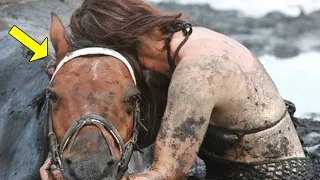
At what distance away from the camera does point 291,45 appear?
28.2ft

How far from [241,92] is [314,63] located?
16.2 feet

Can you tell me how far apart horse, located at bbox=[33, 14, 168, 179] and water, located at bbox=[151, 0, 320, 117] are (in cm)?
329

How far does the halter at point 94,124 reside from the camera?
2.71 meters

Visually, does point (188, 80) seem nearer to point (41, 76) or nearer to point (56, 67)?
point (56, 67)

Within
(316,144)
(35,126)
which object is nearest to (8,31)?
(35,126)

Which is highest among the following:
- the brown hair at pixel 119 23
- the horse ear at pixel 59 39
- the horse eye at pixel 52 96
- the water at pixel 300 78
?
the brown hair at pixel 119 23

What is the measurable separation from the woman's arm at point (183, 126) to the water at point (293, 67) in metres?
3.16

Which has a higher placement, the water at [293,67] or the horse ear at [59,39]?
the horse ear at [59,39]

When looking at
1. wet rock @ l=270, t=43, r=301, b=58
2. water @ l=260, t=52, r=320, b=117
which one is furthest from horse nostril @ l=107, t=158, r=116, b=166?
wet rock @ l=270, t=43, r=301, b=58

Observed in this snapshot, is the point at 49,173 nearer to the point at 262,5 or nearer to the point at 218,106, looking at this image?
the point at 218,106

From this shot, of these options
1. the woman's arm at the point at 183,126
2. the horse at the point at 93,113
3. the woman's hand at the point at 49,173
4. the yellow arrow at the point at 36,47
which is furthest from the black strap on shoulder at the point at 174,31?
the yellow arrow at the point at 36,47

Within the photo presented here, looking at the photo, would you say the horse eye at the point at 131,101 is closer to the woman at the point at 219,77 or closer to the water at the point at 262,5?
the woman at the point at 219,77

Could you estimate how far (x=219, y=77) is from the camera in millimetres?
3088

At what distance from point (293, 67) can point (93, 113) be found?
210 inches
